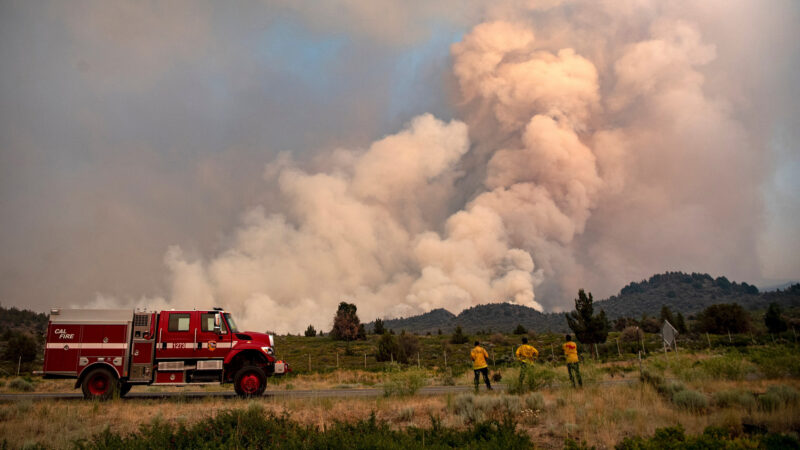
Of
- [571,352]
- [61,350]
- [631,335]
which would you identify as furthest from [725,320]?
[61,350]

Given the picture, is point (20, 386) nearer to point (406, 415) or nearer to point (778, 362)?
point (406, 415)

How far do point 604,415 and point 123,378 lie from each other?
17.2 metres

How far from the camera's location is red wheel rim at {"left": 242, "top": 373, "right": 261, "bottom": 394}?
1780cm

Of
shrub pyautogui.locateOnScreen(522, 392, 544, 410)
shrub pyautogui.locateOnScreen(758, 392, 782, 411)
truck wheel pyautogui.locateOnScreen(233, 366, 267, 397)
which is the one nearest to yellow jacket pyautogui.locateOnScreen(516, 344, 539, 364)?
shrub pyautogui.locateOnScreen(522, 392, 544, 410)

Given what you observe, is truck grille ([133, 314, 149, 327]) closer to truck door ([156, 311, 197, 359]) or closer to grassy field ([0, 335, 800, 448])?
truck door ([156, 311, 197, 359])

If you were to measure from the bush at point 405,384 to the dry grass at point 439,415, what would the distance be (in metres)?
1.26

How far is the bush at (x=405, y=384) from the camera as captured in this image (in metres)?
18.4

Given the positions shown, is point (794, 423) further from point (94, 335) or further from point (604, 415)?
point (94, 335)

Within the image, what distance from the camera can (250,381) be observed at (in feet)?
58.6

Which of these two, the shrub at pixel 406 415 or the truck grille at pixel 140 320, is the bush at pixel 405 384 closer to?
the shrub at pixel 406 415

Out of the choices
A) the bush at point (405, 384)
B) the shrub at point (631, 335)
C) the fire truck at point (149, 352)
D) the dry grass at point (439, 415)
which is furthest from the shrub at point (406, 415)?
the shrub at point (631, 335)

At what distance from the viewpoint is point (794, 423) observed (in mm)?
9695

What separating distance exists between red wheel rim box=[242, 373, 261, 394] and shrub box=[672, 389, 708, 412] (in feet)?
46.8

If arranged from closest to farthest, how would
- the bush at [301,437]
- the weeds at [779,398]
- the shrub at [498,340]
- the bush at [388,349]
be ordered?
the bush at [301,437], the weeds at [779,398], the bush at [388,349], the shrub at [498,340]
